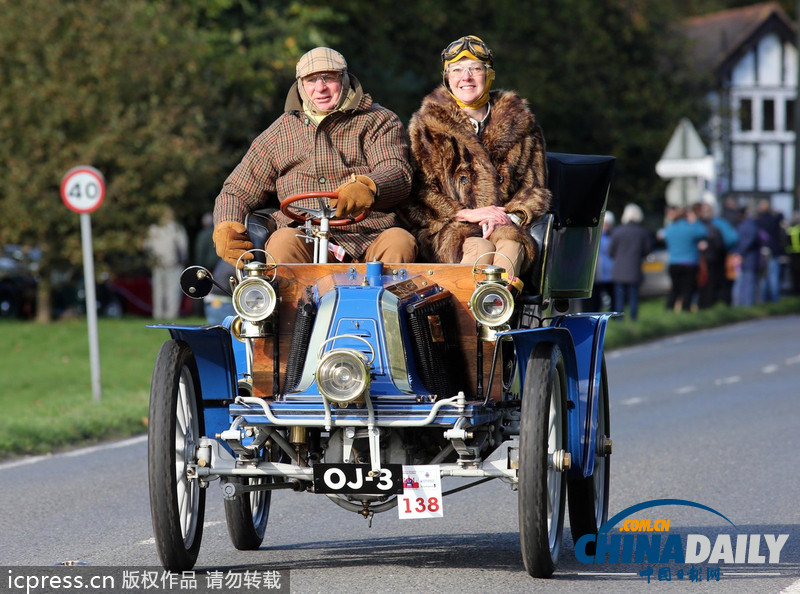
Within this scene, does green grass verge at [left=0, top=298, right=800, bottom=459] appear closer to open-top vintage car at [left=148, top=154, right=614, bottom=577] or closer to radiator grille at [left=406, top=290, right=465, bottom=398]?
open-top vintage car at [left=148, top=154, right=614, bottom=577]

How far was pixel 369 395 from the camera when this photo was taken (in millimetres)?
6457

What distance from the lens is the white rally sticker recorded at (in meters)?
6.37

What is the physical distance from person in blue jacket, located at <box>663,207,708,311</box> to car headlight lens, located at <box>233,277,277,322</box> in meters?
20.9

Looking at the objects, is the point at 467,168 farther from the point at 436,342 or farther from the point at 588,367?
the point at 436,342

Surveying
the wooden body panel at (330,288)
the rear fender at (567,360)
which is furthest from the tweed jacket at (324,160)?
the rear fender at (567,360)

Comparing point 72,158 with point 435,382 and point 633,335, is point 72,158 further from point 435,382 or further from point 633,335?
point 435,382

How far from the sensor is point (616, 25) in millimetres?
44062

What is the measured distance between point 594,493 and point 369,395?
6.17ft

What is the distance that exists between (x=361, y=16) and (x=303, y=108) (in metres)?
30.0

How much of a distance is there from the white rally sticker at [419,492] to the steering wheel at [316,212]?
1410 millimetres

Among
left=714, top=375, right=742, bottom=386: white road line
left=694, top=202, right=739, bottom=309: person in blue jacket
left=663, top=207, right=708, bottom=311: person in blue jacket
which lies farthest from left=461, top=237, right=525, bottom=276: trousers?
left=694, top=202, right=739, bottom=309: person in blue jacket

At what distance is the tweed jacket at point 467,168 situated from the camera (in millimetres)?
7863

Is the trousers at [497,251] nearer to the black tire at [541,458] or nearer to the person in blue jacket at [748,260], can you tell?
the black tire at [541,458]

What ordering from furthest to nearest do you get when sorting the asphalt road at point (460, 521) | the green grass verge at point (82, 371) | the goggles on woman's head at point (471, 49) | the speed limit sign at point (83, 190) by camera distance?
1. the speed limit sign at point (83, 190)
2. the green grass verge at point (82, 371)
3. the goggles on woman's head at point (471, 49)
4. the asphalt road at point (460, 521)
